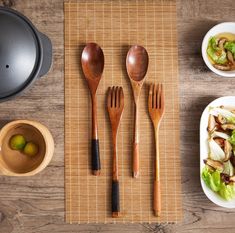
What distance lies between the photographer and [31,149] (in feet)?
3.92

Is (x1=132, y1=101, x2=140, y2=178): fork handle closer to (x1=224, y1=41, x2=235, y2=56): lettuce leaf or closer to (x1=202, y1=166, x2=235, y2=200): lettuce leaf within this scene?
(x1=202, y1=166, x2=235, y2=200): lettuce leaf

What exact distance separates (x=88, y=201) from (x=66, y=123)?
0.76ft

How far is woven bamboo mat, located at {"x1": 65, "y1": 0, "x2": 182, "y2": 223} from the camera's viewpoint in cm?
124

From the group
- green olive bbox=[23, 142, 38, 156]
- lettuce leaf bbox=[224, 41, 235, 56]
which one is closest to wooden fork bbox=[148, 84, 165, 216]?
lettuce leaf bbox=[224, 41, 235, 56]

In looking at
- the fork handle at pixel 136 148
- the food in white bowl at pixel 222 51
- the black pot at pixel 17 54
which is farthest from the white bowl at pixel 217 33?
the black pot at pixel 17 54

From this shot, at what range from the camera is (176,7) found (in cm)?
127

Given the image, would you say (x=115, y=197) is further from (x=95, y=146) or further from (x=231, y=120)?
(x=231, y=120)

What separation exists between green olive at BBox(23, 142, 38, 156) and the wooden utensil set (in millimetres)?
159

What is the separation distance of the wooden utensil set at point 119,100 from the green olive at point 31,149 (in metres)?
0.16

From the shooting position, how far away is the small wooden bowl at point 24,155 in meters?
1.16

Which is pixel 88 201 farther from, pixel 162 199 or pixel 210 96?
pixel 210 96

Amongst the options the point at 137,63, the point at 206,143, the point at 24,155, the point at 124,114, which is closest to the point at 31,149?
the point at 24,155

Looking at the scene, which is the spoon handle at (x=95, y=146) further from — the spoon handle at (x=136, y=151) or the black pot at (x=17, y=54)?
the black pot at (x=17, y=54)

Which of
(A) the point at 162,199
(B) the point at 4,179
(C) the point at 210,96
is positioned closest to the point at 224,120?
(C) the point at 210,96
